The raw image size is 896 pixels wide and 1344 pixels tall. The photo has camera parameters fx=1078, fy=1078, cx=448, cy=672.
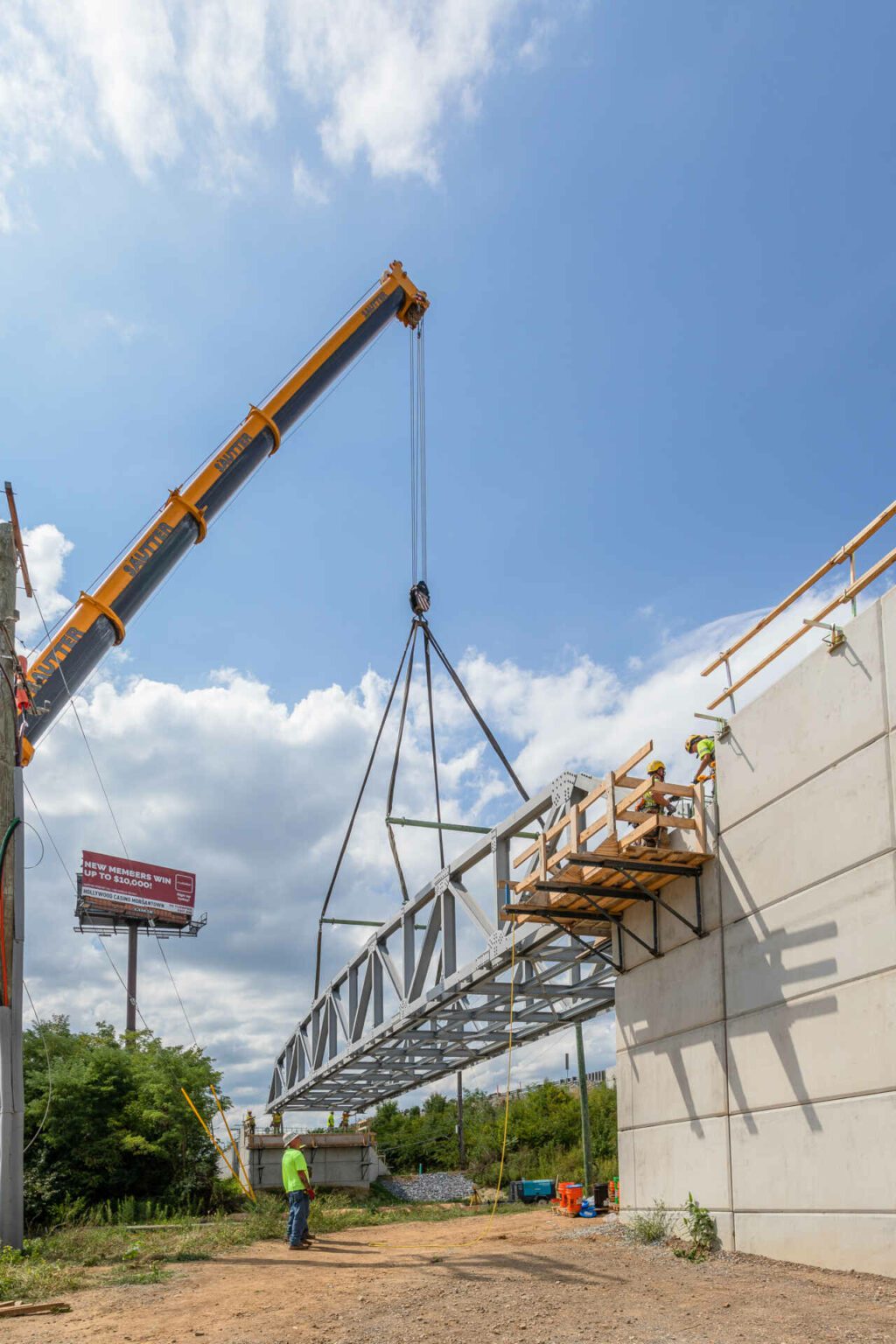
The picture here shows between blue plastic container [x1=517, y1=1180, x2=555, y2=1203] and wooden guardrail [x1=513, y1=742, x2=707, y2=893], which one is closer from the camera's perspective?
wooden guardrail [x1=513, y1=742, x2=707, y2=893]

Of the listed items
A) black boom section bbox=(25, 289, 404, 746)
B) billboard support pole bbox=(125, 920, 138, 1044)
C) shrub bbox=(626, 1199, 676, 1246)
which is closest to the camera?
shrub bbox=(626, 1199, 676, 1246)

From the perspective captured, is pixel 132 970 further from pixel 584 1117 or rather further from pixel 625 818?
pixel 625 818

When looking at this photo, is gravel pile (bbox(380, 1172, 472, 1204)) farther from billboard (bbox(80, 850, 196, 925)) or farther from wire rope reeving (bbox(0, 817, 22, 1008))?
billboard (bbox(80, 850, 196, 925))

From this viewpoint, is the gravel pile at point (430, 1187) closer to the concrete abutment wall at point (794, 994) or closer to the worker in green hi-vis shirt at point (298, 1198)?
the worker in green hi-vis shirt at point (298, 1198)

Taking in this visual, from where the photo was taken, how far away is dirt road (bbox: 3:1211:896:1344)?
8125 mm

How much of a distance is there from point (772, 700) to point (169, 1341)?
8.25m

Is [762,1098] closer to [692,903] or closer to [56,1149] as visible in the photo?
[692,903]

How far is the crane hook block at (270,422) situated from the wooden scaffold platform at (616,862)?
1204 cm

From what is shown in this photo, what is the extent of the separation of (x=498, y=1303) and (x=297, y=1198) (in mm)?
6463

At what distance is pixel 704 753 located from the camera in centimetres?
1284

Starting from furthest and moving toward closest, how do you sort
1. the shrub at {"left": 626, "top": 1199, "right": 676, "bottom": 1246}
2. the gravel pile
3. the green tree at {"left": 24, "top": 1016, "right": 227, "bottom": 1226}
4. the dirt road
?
the gravel pile, the green tree at {"left": 24, "top": 1016, "right": 227, "bottom": 1226}, the shrub at {"left": 626, "top": 1199, "right": 676, "bottom": 1246}, the dirt road

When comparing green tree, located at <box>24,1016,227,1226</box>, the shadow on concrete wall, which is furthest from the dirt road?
green tree, located at <box>24,1016,227,1226</box>

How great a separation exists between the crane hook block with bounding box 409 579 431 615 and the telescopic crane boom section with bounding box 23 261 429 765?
4.43 meters

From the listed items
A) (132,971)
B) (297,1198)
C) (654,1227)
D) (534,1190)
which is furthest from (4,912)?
(132,971)
